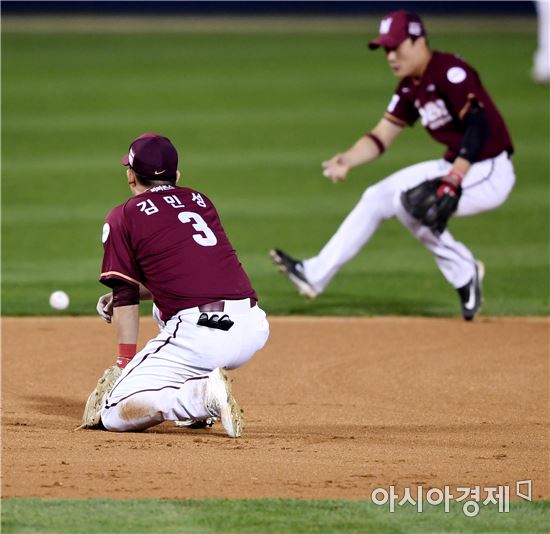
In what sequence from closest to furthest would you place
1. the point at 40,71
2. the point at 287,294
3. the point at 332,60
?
the point at 287,294, the point at 40,71, the point at 332,60

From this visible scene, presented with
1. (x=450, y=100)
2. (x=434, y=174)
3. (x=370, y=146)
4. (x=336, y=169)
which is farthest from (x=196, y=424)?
(x=370, y=146)

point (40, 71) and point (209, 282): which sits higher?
point (209, 282)

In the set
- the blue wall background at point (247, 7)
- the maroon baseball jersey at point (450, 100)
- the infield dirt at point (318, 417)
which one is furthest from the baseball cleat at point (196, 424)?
the blue wall background at point (247, 7)

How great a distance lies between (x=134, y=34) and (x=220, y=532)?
23.8 meters

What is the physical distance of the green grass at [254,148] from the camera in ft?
34.3

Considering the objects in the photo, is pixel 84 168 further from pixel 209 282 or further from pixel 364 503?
pixel 364 503

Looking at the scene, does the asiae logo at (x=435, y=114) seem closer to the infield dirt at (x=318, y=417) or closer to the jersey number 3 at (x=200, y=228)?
the infield dirt at (x=318, y=417)

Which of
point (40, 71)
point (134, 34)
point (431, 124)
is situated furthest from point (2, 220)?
point (134, 34)

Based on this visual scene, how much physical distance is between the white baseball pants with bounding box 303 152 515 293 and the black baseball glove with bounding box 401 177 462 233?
0.20 meters

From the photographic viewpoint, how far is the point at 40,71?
858 inches

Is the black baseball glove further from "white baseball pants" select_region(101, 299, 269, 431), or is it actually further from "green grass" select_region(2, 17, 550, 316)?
"white baseball pants" select_region(101, 299, 269, 431)

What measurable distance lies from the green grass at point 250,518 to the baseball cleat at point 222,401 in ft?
2.85

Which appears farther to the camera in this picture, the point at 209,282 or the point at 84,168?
the point at 84,168

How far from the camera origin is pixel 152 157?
5906 mm
